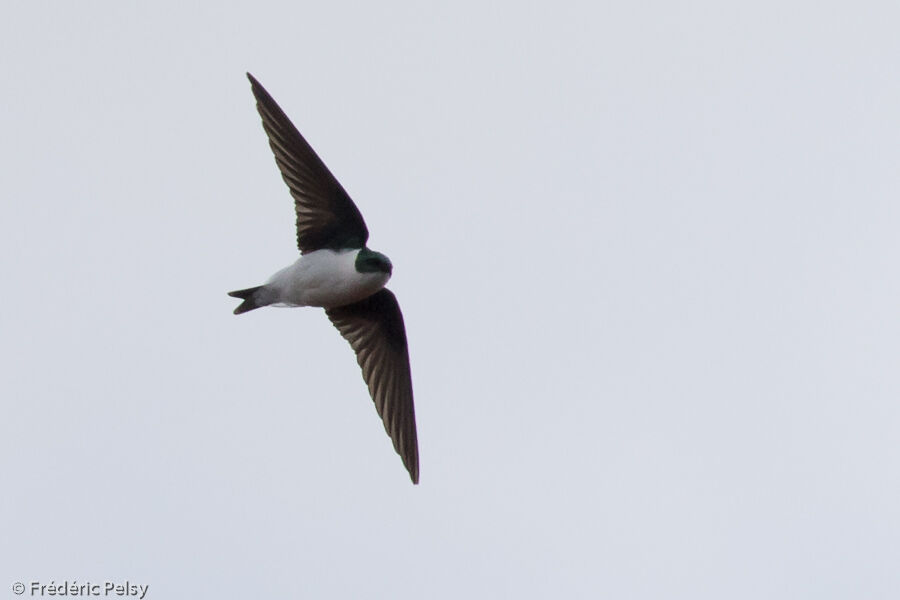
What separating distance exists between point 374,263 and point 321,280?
20 cm

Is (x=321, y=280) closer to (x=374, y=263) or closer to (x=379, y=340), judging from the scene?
(x=374, y=263)

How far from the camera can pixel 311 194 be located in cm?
750

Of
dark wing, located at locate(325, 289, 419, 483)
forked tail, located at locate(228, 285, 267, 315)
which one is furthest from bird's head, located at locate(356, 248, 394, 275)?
dark wing, located at locate(325, 289, 419, 483)

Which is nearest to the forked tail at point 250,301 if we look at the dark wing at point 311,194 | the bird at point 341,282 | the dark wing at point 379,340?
the bird at point 341,282

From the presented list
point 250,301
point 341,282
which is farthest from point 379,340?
point 250,301

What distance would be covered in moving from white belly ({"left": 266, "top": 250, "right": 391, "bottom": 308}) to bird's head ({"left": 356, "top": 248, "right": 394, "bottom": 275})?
0.05 ft

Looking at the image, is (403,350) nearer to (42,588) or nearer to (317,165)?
(317,165)

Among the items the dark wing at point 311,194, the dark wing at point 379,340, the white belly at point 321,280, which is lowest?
the dark wing at point 379,340

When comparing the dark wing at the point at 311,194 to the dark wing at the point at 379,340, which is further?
the dark wing at the point at 379,340

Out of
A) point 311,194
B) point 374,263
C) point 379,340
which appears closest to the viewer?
point 374,263

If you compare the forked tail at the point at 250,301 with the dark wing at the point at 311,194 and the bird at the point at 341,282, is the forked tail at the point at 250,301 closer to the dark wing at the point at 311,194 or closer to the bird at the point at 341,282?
the bird at the point at 341,282

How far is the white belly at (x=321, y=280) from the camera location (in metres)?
7.32

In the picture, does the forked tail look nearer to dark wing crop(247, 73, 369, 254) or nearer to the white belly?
the white belly

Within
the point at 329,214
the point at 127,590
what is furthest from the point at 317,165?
the point at 127,590
